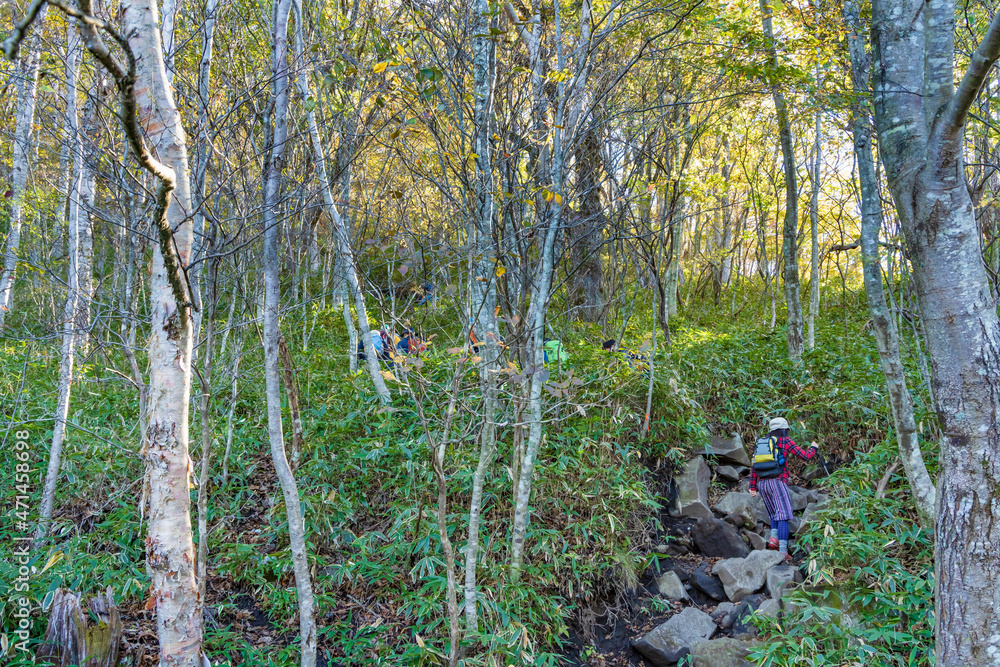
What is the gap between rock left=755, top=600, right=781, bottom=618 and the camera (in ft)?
15.3

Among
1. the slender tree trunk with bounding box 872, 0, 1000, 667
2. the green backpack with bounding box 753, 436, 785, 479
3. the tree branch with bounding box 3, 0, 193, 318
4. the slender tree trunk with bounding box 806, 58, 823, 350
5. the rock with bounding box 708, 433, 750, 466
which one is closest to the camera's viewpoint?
the tree branch with bounding box 3, 0, 193, 318

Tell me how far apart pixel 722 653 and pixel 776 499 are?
6.30 ft

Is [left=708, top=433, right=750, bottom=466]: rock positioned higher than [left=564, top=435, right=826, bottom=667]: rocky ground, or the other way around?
[left=708, top=433, right=750, bottom=466]: rock

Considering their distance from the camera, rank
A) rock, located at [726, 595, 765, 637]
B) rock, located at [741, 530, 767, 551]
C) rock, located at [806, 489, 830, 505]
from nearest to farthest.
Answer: rock, located at [726, 595, 765, 637]
rock, located at [741, 530, 767, 551]
rock, located at [806, 489, 830, 505]

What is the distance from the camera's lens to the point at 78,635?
3801 millimetres

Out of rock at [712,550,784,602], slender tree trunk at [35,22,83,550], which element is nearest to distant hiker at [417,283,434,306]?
slender tree trunk at [35,22,83,550]

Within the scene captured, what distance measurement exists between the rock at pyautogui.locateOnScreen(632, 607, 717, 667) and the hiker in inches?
49.3

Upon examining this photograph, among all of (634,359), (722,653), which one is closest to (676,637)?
(722,653)

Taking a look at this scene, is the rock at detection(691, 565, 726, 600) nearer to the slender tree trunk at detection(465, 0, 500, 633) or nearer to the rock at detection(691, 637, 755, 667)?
the rock at detection(691, 637, 755, 667)

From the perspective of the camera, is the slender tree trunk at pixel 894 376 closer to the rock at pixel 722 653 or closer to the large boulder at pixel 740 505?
the large boulder at pixel 740 505

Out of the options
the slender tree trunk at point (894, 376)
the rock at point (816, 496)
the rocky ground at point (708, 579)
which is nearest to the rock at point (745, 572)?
the rocky ground at point (708, 579)

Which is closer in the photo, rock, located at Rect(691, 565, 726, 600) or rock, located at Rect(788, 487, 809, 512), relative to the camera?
rock, located at Rect(691, 565, 726, 600)

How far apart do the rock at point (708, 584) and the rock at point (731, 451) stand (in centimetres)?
185

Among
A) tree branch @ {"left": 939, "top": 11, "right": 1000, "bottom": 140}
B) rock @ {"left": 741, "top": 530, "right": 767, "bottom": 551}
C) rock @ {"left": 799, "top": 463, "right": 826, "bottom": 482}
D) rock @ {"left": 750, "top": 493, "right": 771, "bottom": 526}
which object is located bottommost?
rock @ {"left": 741, "top": 530, "right": 767, "bottom": 551}
